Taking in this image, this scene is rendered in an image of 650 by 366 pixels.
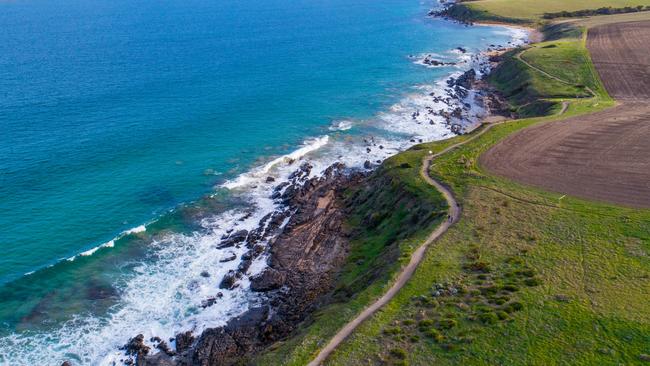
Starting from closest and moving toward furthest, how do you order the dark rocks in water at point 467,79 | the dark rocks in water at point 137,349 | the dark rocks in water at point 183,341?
the dark rocks in water at point 137,349 < the dark rocks in water at point 183,341 < the dark rocks in water at point 467,79

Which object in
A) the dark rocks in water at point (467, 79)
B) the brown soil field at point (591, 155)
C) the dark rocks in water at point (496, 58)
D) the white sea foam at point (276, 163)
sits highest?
the dark rocks in water at point (496, 58)

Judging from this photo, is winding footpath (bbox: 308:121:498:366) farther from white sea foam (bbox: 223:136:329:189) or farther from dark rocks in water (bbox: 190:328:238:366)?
white sea foam (bbox: 223:136:329:189)

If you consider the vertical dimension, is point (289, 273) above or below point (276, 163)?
below

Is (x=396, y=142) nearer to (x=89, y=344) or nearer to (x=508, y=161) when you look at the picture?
(x=508, y=161)

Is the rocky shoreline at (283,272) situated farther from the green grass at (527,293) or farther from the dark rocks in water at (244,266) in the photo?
the green grass at (527,293)

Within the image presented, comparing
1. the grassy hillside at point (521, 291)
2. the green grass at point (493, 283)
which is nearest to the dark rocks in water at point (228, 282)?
the green grass at point (493, 283)

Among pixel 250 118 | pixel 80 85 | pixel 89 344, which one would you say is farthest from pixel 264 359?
pixel 80 85

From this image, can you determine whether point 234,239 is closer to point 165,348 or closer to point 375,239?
point 375,239

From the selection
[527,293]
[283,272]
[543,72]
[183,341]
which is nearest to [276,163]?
[283,272]
